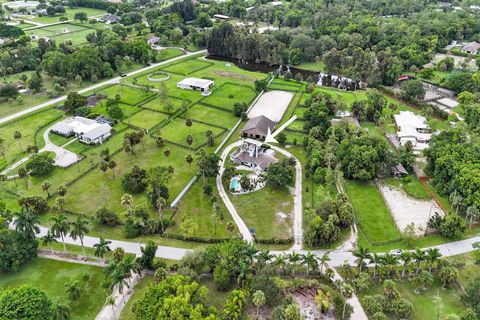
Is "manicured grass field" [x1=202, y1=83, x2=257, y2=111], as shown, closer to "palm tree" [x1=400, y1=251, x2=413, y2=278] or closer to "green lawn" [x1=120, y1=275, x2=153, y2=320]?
"green lawn" [x1=120, y1=275, x2=153, y2=320]

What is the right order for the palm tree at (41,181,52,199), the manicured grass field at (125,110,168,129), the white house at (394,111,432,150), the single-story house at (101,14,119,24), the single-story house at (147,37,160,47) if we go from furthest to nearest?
the single-story house at (101,14,119,24), the single-story house at (147,37,160,47), the manicured grass field at (125,110,168,129), the white house at (394,111,432,150), the palm tree at (41,181,52,199)

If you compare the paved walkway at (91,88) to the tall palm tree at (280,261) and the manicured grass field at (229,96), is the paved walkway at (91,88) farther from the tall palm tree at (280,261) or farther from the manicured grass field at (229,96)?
the tall palm tree at (280,261)

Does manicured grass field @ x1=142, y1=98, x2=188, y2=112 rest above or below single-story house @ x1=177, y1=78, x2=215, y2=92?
below

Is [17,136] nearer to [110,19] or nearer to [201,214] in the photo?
[201,214]

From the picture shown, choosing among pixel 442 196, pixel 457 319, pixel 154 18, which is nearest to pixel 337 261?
pixel 457 319

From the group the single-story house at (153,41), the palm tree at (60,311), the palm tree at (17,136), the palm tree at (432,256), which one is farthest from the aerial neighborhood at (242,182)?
the single-story house at (153,41)

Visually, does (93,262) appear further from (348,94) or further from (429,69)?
(429,69)

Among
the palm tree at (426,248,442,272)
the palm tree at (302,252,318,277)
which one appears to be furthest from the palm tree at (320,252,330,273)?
the palm tree at (426,248,442,272)
